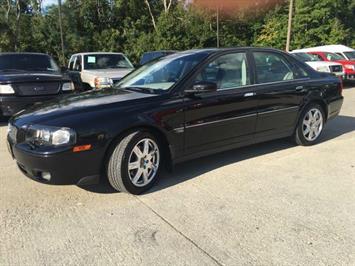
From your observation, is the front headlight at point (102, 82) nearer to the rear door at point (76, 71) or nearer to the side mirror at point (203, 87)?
the rear door at point (76, 71)

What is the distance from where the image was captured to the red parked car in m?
15.8

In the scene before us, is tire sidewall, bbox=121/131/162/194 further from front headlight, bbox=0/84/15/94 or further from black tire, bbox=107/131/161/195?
front headlight, bbox=0/84/15/94

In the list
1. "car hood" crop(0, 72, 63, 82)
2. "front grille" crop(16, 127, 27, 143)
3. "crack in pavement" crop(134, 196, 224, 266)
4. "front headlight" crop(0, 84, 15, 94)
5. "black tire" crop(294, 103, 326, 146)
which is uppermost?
"car hood" crop(0, 72, 63, 82)

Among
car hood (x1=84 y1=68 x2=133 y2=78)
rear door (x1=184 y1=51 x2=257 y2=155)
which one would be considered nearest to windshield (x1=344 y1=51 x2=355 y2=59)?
car hood (x1=84 y1=68 x2=133 y2=78)

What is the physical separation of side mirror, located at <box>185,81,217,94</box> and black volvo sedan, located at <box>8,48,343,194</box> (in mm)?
11

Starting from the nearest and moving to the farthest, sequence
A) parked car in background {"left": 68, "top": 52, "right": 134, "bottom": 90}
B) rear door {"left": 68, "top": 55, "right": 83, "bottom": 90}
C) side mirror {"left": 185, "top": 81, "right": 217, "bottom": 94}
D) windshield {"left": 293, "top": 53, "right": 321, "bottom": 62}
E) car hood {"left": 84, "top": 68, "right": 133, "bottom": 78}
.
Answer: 1. side mirror {"left": 185, "top": 81, "right": 217, "bottom": 94}
2. car hood {"left": 84, "top": 68, "right": 133, "bottom": 78}
3. parked car in background {"left": 68, "top": 52, "right": 134, "bottom": 90}
4. rear door {"left": 68, "top": 55, "right": 83, "bottom": 90}
5. windshield {"left": 293, "top": 53, "right": 321, "bottom": 62}

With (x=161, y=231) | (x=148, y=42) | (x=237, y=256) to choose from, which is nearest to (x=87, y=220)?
(x=161, y=231)

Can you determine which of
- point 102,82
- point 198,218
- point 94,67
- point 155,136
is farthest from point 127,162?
point 94,67

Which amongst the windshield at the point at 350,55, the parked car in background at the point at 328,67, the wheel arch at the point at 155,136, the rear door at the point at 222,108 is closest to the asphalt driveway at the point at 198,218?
the wheel arch at the point at 155,136

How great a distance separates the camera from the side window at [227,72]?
4.74 metres

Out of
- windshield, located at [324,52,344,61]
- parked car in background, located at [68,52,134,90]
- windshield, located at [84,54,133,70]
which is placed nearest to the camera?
parked car in background, located at [68,52,134,90]

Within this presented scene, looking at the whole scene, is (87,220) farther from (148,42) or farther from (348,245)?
(148,42)

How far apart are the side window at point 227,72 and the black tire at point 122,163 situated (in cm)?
108

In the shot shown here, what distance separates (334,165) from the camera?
5086 mm
